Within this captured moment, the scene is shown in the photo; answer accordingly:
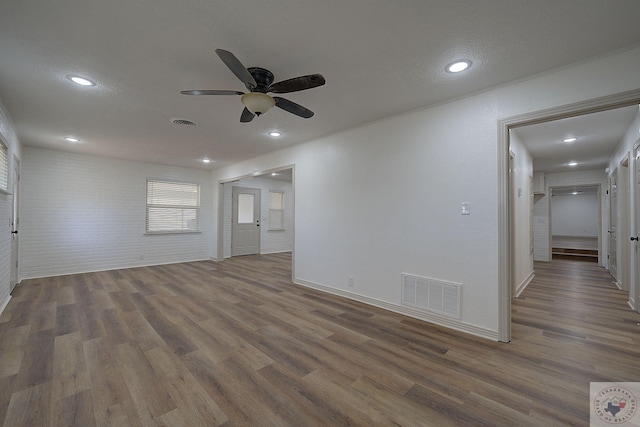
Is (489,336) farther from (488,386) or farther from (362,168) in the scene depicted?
(362,168)

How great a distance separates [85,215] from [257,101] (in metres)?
5.84

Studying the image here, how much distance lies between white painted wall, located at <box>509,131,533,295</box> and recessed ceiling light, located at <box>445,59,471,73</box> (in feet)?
7.70

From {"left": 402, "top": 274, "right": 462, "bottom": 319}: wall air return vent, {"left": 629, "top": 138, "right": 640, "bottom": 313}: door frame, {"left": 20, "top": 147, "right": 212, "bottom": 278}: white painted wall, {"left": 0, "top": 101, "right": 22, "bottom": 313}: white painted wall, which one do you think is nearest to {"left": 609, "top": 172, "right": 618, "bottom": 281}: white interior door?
{"left": 629, "top": 138, "right": 640, "bottom": 313}: door frame

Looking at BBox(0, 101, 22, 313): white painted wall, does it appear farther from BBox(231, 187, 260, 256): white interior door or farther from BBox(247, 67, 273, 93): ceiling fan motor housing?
BBox(231, 187, 260, 256): white interior door

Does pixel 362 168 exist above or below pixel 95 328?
above

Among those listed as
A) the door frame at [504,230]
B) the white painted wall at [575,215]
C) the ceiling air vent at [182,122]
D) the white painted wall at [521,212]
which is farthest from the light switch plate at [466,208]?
the white painted wall at [575,215]

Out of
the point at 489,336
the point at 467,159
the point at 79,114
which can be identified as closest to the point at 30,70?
the point at 79,114

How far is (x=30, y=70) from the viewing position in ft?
8.24

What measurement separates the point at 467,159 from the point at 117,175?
23.6ft

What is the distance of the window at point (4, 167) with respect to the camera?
11.5 feet

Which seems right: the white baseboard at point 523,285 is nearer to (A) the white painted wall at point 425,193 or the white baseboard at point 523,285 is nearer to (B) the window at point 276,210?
(A) the white painted wall at point 425,193

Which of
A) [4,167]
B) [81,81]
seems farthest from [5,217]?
[81,81]

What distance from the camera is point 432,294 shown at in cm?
315

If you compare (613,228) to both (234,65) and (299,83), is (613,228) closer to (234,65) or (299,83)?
(299,83)
